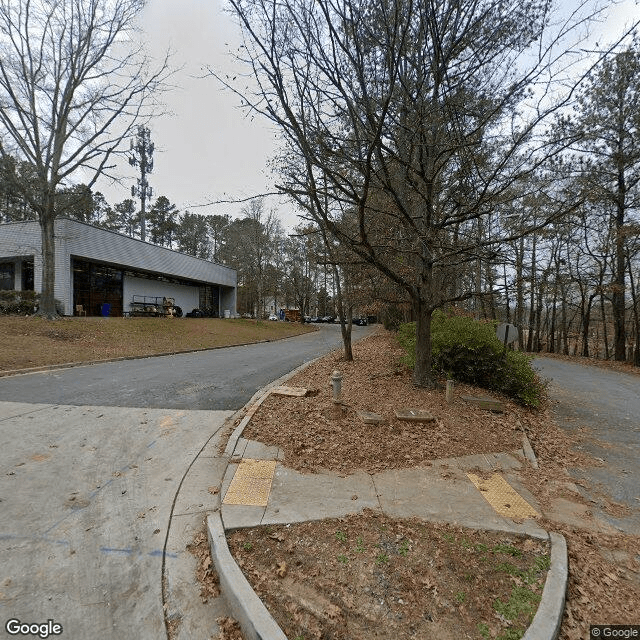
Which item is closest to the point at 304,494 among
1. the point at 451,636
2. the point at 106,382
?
the point at 451,636

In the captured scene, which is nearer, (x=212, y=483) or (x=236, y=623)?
(x=236, y=623)

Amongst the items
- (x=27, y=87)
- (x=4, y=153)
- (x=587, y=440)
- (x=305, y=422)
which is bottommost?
(x=587, y=440)

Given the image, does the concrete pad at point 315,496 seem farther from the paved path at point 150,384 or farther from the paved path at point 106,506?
the paved path at point 150,384

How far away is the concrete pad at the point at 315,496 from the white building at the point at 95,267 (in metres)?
20.7

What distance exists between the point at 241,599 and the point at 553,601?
193 centimetres

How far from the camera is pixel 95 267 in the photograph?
23.6 metres

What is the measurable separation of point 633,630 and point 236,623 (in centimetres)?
234

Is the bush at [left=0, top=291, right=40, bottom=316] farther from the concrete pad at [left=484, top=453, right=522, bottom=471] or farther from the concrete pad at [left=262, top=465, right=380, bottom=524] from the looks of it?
the concrete pad at [left=484, top=453, right=522, bottom=471]

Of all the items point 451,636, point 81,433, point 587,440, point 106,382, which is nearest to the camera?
point 451,636

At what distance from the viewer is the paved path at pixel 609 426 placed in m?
3.73

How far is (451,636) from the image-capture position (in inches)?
73.9

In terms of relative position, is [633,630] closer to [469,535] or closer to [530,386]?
[469,535]

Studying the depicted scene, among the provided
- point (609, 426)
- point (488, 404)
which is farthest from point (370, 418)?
point (609, 426)

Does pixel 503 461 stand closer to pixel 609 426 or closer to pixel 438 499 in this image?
pixel 438 499
